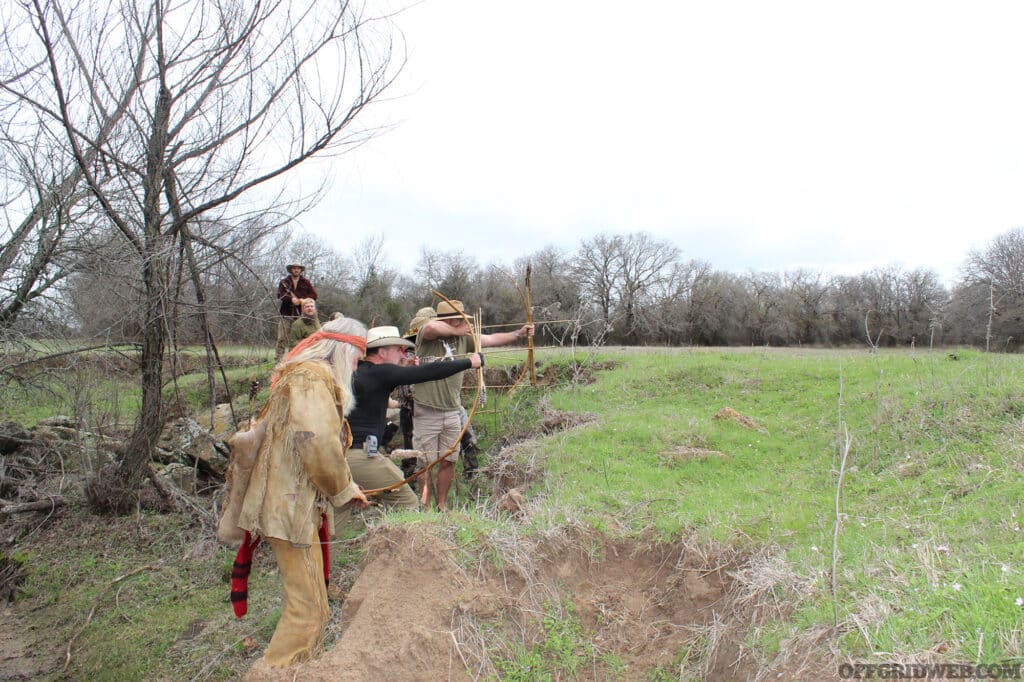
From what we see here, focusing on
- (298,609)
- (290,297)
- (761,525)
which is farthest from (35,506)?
(761,525)

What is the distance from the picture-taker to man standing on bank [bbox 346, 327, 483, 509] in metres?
4.68

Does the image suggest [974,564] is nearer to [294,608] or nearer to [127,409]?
[294,608]

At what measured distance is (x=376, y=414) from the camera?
4781mm

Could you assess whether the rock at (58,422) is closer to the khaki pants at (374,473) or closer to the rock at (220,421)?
the rock at (220,421)

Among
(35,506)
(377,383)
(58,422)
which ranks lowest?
(35,506)

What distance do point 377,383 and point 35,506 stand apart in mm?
5625

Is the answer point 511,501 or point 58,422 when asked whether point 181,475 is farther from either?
point 511,501

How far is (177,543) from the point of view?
671cm

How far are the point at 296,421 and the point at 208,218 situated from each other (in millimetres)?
4383

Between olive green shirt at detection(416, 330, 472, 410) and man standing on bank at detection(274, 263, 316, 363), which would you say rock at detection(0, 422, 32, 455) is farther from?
olive green shirt at detection(416, 330, 472, 410)

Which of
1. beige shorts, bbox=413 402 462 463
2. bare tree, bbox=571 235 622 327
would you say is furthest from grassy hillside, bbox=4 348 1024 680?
bare tree, bbox=571 235 622 327

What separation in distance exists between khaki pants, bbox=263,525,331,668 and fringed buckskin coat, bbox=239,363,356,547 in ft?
0.42

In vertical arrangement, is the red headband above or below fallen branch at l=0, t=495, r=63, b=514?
above

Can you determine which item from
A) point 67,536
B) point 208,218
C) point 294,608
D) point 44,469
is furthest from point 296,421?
point 44,469
